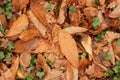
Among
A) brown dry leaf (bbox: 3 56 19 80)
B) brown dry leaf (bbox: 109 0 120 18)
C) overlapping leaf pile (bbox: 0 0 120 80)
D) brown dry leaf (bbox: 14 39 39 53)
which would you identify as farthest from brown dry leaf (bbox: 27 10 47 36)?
brown dry leaf (bbox: 109 0 120 18)

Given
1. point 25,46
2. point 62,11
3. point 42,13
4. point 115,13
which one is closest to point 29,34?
point 25,46

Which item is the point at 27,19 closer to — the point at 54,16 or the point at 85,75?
the point at 54,16

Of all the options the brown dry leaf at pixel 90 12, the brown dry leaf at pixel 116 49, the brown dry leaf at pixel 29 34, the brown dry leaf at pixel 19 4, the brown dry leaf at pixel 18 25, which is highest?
the brown dry leaf at pixel 19 4

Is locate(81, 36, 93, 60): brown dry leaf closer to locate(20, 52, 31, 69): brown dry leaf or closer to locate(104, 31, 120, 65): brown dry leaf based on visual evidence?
locate(104, 31, 120, 65): brown dry leaf

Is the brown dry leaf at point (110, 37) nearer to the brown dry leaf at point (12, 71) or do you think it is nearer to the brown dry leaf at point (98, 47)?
the brown dry leaf at point (98, 47)

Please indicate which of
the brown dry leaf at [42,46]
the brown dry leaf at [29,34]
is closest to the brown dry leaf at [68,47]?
the brown dry leaf at [42,46]

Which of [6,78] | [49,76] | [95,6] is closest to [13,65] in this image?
[6,78]

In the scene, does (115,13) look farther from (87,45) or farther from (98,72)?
(98,72)
